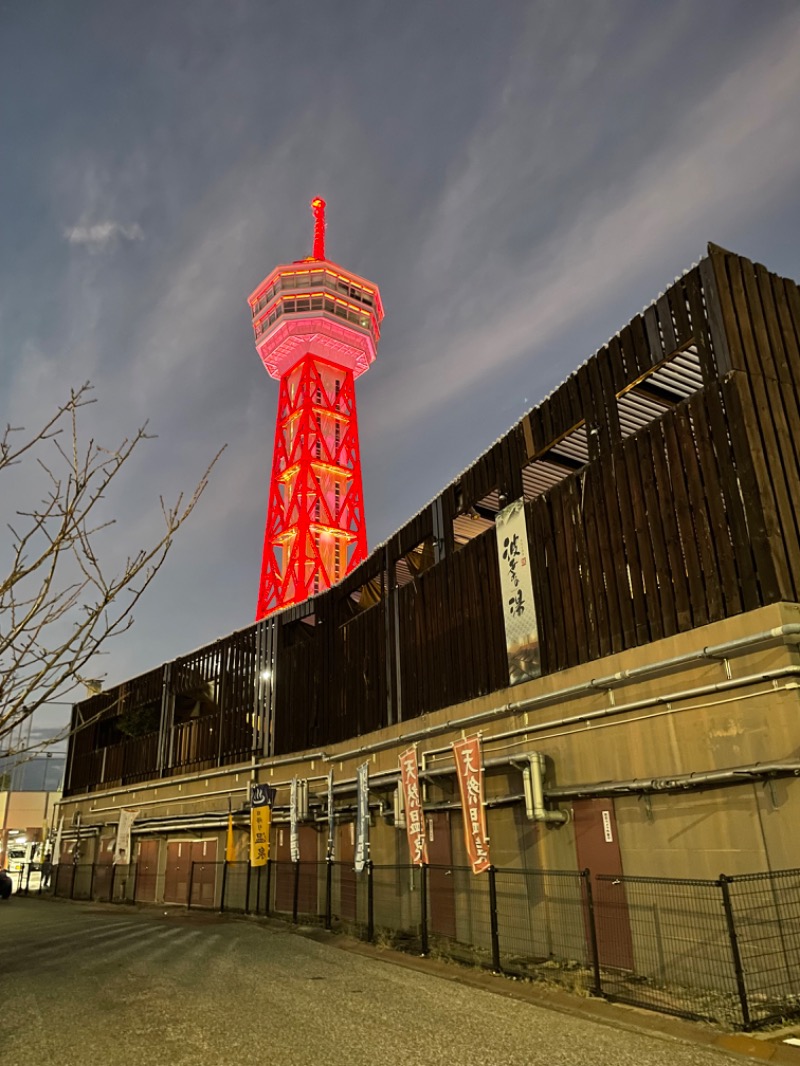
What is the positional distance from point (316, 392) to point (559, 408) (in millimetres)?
52530

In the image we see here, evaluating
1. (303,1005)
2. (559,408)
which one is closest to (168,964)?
(303,1005)

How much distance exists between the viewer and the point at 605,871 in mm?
12727

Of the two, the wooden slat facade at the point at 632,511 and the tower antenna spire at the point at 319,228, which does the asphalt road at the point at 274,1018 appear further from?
the tower antenna spire at the point at 319,228

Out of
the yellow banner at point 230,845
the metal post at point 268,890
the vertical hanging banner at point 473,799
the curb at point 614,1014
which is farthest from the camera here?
the yellow banner at point 230,845

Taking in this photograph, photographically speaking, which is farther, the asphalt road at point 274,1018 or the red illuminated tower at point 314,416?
the red illuminated tower at point 314,416

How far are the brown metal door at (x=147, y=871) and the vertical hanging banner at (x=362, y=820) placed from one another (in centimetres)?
1635

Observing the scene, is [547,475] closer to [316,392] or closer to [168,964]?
[168,964]

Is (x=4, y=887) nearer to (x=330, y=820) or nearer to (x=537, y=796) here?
(x=330, y=820)

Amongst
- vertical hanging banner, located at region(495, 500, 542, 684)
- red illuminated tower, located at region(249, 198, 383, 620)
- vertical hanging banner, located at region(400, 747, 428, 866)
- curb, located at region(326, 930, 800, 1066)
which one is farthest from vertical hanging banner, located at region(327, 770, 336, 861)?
red illuminated tower, located at region(249, 198, 383, 620)

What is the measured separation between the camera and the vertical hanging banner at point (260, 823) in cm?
2458

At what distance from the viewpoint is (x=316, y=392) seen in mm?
66438

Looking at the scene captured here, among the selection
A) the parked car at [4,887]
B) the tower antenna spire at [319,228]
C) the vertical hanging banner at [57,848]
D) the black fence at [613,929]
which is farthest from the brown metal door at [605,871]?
the tower antenna spire at [319,228]

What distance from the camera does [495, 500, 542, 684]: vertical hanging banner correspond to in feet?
50.6

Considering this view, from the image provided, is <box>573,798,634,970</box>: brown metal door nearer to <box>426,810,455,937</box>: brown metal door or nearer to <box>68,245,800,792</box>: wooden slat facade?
<box>68,245,800,792</box>: wooden slat facade
